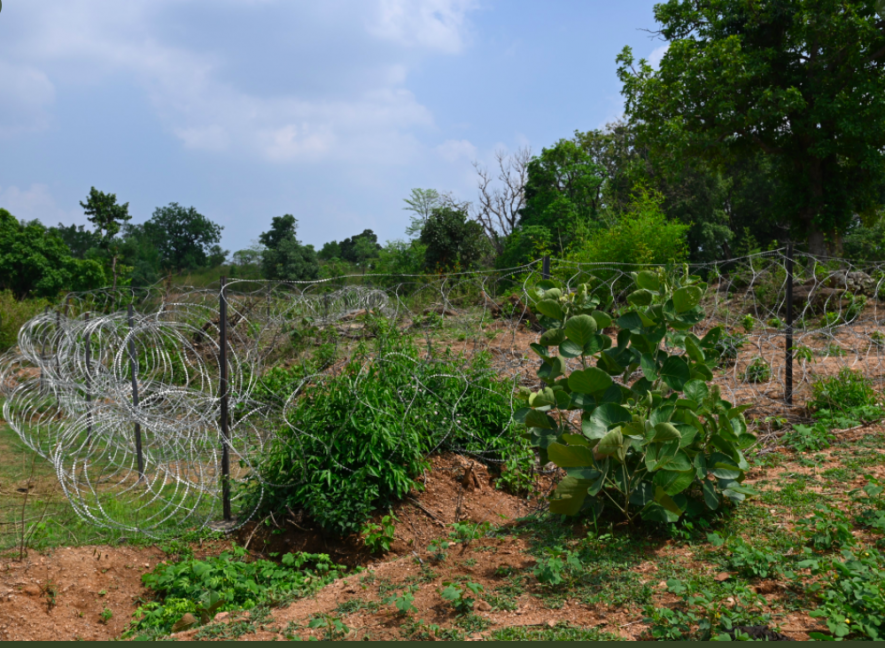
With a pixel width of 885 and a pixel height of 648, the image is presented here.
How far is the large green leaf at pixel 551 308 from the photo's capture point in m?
3.27

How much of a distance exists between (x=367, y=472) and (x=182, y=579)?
129 centimetres

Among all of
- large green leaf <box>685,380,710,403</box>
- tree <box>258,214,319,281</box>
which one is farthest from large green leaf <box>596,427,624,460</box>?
tree <box>258,214,319,281</box>

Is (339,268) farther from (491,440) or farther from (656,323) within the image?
(656,323)

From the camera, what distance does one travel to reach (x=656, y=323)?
3225 millimetres

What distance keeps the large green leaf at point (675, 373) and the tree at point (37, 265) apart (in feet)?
107

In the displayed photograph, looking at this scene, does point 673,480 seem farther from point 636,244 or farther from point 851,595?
point 636,244

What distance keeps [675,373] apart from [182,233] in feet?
229

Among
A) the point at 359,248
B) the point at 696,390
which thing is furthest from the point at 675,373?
the point at 359,248

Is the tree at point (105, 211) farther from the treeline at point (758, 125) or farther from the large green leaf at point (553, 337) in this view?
the large green leaf at point (553, 337)

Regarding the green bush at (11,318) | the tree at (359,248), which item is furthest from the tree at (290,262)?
the green bush at (11,318)

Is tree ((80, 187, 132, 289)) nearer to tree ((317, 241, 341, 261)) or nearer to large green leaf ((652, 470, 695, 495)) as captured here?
tree ((317, 241, 341, 261))

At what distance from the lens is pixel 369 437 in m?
4.27

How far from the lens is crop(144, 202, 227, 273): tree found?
63.5m

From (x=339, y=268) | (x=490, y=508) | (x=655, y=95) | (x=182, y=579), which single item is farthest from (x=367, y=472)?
(x=339, y=268)
